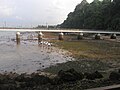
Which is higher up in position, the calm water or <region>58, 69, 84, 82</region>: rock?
<region>58, 69, 84, 82</region>: rock

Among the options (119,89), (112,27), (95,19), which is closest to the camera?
(119,89)

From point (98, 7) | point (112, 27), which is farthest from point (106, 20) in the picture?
point (98, 7)

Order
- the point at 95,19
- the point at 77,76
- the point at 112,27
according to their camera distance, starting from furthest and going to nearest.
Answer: the point at 95,19, the point at 112,27, the point at 77,76

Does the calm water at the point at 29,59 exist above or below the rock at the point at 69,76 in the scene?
below

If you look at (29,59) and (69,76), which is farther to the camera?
(29,59)

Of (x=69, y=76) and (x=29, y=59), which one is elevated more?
Answer: (x=69, y=76)

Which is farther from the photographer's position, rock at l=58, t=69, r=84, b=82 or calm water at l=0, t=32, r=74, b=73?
calm water at l=0, t=32, r=74, b=73

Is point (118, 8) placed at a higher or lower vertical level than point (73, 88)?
higher

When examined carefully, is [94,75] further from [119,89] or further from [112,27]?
[112,27]

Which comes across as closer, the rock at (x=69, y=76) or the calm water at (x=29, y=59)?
the rock at (x=69, y=76)

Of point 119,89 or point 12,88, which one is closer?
point 119,89

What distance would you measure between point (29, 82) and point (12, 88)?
1.45m

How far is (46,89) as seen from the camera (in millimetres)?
9523

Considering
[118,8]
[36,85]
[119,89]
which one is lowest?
[36,85]
